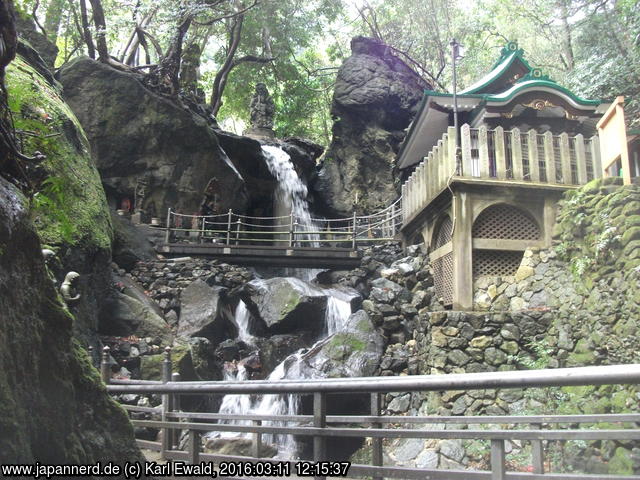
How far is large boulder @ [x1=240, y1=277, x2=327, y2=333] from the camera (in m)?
13.5

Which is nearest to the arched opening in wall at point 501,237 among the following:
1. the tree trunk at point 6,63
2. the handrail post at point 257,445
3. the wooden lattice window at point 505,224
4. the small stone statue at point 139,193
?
the wooden lattice window at point 505,224

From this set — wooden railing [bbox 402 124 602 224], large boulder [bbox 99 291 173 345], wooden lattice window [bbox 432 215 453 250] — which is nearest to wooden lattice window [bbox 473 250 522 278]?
wooden lattice window [bbox 432 215 453 250]

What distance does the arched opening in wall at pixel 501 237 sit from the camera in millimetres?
10586

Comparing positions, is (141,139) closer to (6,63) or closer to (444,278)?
(444,278)

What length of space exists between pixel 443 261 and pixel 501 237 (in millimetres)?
1390

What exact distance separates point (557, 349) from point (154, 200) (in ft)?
52.0

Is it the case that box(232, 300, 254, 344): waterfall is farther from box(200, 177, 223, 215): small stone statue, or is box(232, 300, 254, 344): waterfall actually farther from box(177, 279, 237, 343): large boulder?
box(200, 177, 223, 215): small stone statue

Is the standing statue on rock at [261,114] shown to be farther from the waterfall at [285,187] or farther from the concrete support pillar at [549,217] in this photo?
the concrete support pillar at [549,217]

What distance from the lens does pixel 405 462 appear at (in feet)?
27.5

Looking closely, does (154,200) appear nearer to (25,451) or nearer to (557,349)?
(557,349)

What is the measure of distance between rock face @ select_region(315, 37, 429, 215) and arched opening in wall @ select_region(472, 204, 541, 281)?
1364 cm

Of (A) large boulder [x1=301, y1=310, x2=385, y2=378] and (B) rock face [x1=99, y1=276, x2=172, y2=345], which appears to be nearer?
(A) large boulder [x1=301, y1=310, x2=385, y2=378]

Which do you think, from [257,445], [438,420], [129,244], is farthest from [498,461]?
[129,244]

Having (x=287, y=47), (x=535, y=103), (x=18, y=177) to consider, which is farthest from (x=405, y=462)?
(x=287, y=47)
